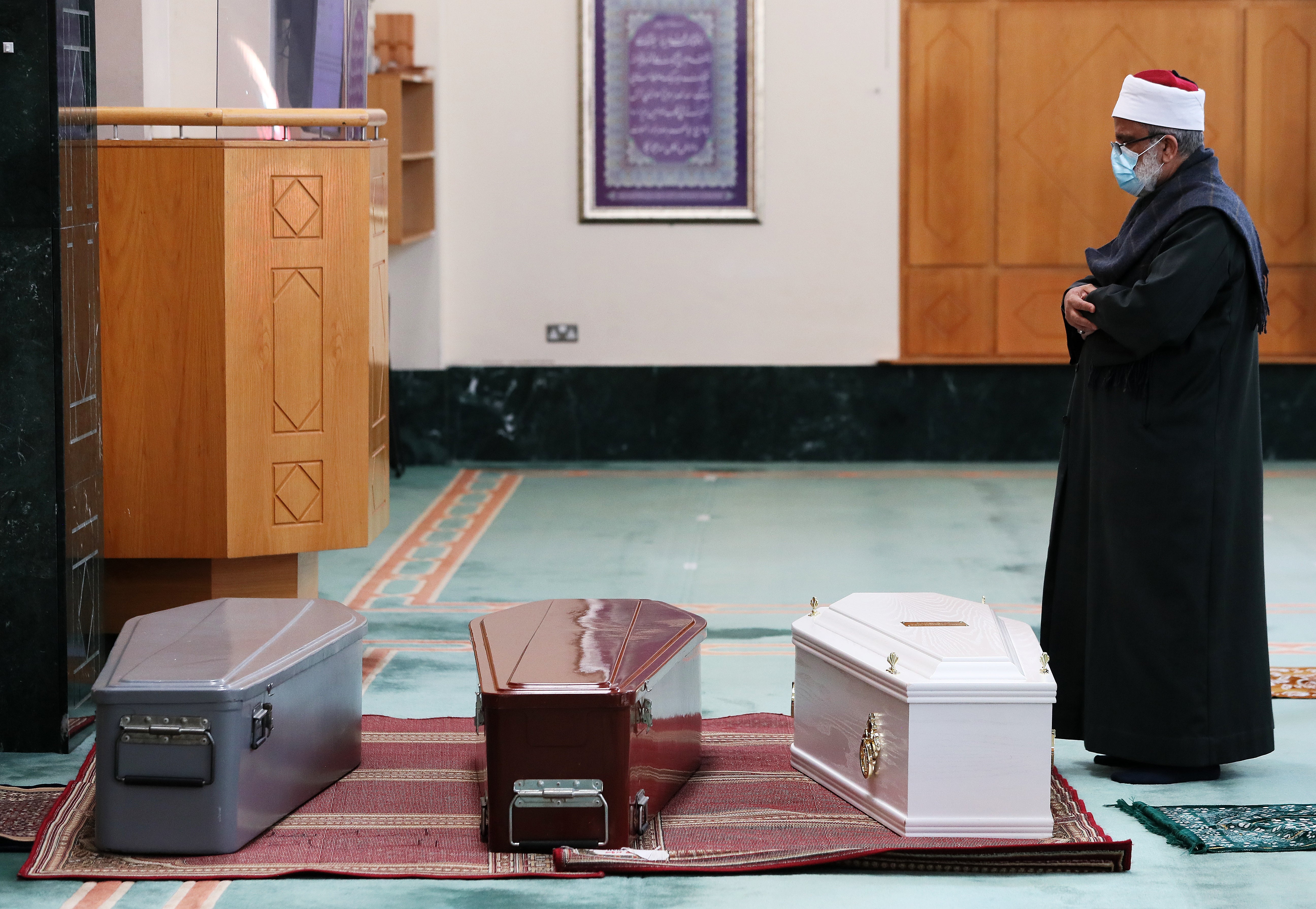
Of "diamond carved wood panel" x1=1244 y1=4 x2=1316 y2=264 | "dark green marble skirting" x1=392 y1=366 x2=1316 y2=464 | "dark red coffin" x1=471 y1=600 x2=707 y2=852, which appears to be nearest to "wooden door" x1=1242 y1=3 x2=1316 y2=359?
"diamond carved wood panel" x1=1244 y1=4 x2=1316 y2=264

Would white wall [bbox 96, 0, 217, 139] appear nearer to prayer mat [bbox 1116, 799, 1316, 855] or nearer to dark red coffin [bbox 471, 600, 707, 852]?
dark red coffin [bbox 471, 600, 707, 852]

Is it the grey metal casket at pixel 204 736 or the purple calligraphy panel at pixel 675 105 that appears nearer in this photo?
the grey metal casket at pixel 204 736

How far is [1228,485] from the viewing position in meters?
3.59

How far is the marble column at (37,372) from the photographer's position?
3779 millimetres

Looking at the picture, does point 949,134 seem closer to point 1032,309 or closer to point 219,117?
point 1032,309

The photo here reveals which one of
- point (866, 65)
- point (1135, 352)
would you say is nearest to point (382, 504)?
point (1135, 352)

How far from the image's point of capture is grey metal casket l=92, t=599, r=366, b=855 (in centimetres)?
308

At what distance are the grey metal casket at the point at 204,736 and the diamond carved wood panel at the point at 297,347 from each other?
3.66 ft

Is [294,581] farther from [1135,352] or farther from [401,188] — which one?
[401,188]

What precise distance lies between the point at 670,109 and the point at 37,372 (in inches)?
196

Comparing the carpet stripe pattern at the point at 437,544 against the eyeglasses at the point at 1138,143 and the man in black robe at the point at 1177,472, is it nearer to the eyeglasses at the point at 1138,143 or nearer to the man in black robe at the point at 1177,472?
the man in black robe at the point at 1177,472

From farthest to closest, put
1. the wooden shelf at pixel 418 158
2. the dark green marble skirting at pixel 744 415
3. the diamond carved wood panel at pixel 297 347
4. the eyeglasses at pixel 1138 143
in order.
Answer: the dark green marble skirting at pixel 744 415 < the wooden shelf at pixel 418 158 < the diamond carved wood panel at pixel 297 347 < the eyeglasses at pixel 1138 143

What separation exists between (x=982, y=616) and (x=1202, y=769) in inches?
24.9

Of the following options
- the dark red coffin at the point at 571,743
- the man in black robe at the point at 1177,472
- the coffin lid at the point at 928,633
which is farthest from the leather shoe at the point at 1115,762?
the dark red coffin at the point at 571,743
